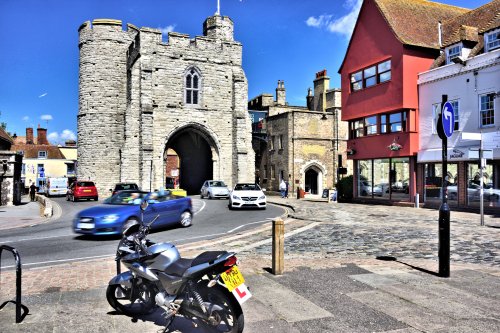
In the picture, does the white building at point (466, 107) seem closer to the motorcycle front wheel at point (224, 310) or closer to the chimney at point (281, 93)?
the motorcycle front wheel at point (224, 310)

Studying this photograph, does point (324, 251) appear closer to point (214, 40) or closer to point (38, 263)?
point (38, 263)

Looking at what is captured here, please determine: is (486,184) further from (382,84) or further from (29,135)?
(29,135)

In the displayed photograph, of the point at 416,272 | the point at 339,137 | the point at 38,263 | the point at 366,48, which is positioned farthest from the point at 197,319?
the point at 339,137

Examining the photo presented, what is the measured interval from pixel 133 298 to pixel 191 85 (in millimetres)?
30014

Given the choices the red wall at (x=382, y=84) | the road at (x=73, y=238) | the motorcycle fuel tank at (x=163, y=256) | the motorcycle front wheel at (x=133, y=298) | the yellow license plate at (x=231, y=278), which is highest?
the red wall at (x=382, y=84)

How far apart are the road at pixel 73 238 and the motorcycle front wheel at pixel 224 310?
5421 mm

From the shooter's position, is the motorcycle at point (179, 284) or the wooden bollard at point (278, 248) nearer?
the motorcycle at point (179, 284)

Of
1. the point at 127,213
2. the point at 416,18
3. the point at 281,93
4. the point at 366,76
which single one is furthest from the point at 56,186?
the point at 416,18

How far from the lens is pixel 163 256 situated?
4641 mm

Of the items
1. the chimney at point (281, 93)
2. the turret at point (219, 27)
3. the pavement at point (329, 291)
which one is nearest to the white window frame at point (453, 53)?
the pavement at point (329, 291)

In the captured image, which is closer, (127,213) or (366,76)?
(127,213)

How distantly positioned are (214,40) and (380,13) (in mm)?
14616

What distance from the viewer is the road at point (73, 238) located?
9055 mm

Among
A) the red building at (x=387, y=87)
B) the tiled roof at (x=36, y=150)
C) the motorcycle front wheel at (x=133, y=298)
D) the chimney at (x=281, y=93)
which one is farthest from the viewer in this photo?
the tiled roof at (x=36, y=150)
